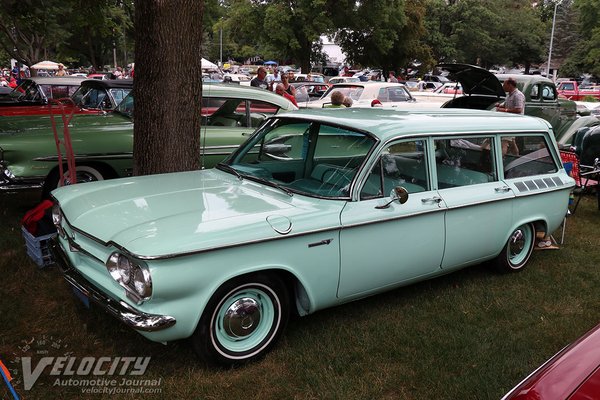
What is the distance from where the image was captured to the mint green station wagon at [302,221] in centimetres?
296

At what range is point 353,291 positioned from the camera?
3668 mm

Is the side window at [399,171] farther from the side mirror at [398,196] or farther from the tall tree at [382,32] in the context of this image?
the tall tree at [382,32]

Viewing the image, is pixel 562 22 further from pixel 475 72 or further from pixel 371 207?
pixel 371 207

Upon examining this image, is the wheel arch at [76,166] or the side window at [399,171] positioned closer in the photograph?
the side window at [399,171]

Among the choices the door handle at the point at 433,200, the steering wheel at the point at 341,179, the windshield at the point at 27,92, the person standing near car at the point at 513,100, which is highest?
the person standing near car at the point at 513,100

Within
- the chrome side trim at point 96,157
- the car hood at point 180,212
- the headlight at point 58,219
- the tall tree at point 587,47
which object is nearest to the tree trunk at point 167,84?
the car hood at point 180,212

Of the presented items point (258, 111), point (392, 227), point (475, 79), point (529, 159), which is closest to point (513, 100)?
point (475, 79)

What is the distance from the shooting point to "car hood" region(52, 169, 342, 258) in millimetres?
2924

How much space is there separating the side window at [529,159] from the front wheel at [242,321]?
8.56 feet

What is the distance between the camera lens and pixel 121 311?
2.92 metres

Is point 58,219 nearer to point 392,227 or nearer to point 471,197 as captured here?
point 392,227

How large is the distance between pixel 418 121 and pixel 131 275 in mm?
2503

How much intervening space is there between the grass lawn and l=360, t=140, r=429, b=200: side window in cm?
101
